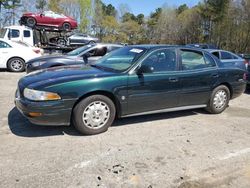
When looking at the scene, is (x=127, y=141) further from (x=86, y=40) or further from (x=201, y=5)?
(x=201, y=5)

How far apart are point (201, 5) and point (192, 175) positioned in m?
37.8

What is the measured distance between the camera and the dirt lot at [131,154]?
341 centimetres

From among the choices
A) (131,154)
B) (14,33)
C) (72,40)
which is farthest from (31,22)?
(131,154)

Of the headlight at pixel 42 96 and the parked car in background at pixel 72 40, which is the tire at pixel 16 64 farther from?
the parked car in background at pixel 72 40

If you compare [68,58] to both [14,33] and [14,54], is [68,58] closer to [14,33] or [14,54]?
[14,54]

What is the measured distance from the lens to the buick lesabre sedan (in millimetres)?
4426

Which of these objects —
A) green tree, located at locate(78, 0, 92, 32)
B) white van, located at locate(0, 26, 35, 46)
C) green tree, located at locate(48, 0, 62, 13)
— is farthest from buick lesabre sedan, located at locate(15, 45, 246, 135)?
green tree, located at locate(78, 0, 92, 32)

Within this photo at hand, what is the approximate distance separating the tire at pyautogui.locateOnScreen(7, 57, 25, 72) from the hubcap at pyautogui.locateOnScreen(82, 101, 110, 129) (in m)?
8.45

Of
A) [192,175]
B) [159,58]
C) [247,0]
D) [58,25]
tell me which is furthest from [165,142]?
[247,0]

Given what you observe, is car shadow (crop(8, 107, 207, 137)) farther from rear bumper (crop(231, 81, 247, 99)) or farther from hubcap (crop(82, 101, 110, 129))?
rear bumper (crop(231, 81, 247, 99))

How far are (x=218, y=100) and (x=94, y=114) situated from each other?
2.99 metres

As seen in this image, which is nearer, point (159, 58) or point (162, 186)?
point (162, 186)

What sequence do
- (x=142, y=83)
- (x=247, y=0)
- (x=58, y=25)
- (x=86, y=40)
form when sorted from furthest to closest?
(x=247, y=0), (x=86, y=40), (x=58, y=25), (x=142, y=83)

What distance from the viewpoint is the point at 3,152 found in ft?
13.0
